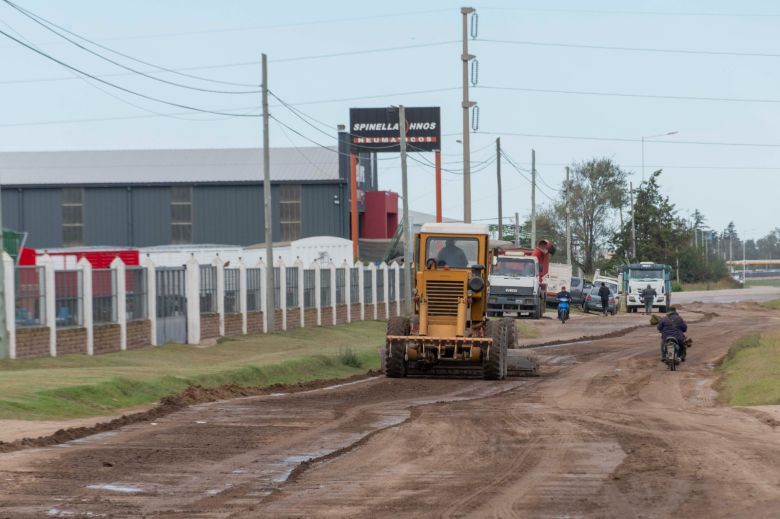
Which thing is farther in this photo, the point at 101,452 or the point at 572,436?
the point at 572,436

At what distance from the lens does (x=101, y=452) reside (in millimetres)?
14633

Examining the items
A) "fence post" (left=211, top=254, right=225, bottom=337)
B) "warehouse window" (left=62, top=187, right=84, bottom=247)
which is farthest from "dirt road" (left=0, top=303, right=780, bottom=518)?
"warehouse window" (left=62, top=187, right=84, bottom=247)

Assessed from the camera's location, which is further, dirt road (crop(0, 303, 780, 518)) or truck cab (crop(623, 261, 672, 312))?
truck cab (crop(623, 261, 672, 312))

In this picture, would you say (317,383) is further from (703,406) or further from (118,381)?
(703,406)

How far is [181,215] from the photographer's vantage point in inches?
3246

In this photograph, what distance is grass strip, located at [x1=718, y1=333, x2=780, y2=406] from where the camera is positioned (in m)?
21.9

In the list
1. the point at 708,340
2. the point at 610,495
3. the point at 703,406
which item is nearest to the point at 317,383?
the point at 703,406

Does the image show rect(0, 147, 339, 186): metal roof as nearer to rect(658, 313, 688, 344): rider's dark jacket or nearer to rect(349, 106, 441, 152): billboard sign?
rect(349, 106, 441, 152): billboard sign

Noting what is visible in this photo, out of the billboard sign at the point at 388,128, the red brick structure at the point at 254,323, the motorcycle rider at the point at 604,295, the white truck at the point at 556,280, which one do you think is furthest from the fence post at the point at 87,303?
the billboard sign at the point at 388,128

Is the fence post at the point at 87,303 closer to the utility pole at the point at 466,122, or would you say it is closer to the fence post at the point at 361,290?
the utility pole at the point at 466,122

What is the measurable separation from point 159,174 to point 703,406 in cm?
6604

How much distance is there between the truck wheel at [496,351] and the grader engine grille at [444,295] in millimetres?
845

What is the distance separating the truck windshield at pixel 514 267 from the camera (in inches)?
2226

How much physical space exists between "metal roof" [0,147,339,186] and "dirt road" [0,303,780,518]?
2421 inches
